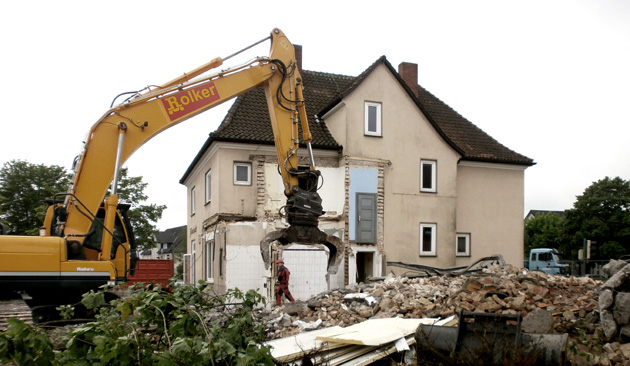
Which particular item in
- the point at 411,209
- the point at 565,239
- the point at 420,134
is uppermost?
the point at 420,134

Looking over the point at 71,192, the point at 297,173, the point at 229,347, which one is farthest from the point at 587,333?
the point at 71,192

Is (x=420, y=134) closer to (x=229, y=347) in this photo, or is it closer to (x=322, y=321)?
(x=322, y=321)

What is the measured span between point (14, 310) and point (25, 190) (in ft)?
105

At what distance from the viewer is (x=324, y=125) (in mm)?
20625

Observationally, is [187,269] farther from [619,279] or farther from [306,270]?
[619,279]

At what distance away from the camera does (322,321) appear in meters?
10.6

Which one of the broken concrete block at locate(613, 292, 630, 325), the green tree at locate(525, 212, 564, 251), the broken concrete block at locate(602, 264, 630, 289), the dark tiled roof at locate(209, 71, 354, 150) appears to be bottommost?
the green tree at locate(525, 212, 564, 251)

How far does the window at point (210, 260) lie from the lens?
65.7 feet

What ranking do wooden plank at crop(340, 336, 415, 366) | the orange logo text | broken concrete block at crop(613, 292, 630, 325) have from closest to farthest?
wooden plank at crop(340, 336, 415, 366) → broken concrete block at crop(613, 292, 630, 325) → the orange logo text

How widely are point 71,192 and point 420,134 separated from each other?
13.7 meters

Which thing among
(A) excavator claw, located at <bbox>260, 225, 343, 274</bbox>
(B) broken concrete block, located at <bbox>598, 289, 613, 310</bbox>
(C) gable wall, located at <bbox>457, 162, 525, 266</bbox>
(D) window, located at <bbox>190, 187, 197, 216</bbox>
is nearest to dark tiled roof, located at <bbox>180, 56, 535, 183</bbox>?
(C) gable wall, located at <bbox>457, 162, 525, 266</bbox>

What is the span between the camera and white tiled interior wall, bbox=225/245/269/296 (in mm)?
17688

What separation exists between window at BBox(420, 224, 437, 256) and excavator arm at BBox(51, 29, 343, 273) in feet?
33.3

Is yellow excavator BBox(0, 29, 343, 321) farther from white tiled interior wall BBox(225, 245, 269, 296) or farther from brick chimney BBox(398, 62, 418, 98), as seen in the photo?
brick chimney BBox(398, 62, 418, 98)
